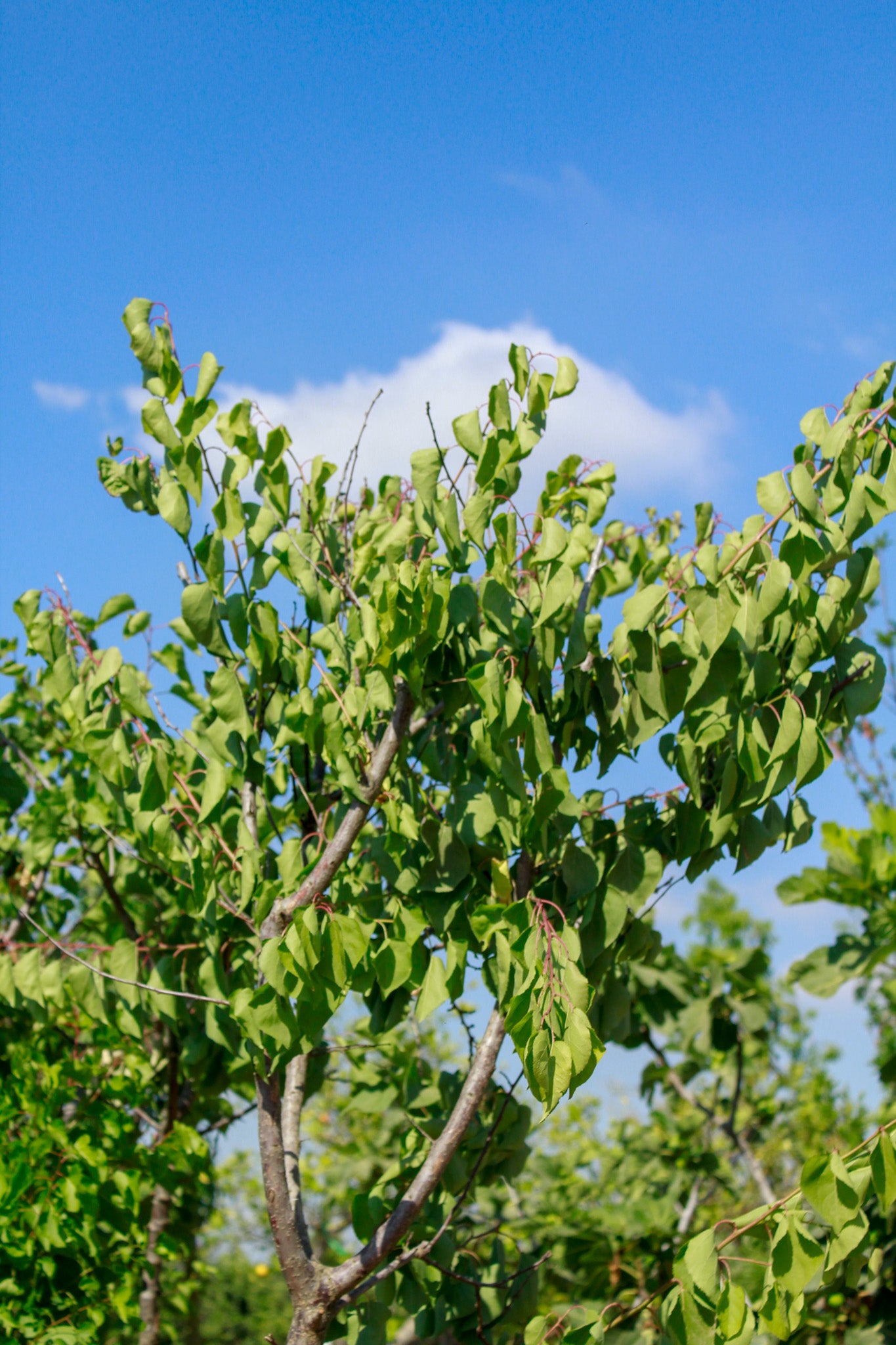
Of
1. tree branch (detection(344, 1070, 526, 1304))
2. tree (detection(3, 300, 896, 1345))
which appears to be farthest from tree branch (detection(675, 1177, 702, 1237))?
tree branch (detection(344, 1070, 526, 1304))

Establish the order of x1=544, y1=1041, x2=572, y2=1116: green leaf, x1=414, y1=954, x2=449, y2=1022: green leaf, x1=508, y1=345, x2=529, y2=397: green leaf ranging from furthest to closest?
x1=508, y1=345, x2=529, y2=397: green leaf
x1=414, y1=954, x2=449, y2=1022: green leaf
x1=544, y1=1041, x2=572, y2=1116: green leaf

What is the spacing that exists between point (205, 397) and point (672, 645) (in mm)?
1121

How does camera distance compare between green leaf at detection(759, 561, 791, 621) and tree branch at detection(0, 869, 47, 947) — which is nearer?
green leaf at detection(759, 561, 791, 621)

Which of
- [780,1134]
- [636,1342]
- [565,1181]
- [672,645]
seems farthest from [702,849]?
[780,1134]

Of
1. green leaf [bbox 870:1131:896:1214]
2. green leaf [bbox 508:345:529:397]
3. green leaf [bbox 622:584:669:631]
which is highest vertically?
green leaf [bbox 508:345:529:397]

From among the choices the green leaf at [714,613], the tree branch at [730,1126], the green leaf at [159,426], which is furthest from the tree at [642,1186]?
the green leaf at [159,426]

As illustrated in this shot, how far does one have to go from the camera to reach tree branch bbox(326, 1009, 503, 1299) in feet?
7.51

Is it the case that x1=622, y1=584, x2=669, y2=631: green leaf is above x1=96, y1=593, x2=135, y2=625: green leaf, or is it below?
below

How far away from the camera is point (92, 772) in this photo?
9.33 ft

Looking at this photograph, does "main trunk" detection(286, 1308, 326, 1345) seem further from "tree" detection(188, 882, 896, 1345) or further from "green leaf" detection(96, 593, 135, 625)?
"green leaf" detection(96, 593, 135, 625)

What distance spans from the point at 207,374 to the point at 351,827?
39.9 inches

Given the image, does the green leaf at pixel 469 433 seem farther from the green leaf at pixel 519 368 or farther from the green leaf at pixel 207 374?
the green leaf at pixel 207 374

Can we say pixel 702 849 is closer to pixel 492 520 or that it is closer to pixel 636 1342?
pixel 492 520

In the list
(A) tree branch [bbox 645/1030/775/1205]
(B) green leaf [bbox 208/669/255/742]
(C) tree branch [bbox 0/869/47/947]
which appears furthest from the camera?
(A) tree branch [bbox 645/1030/775/1205]
